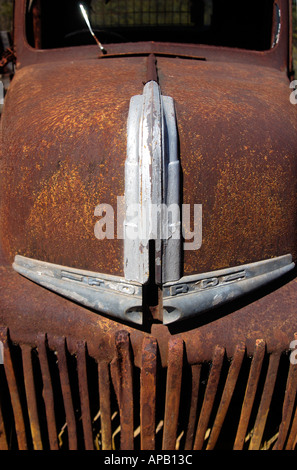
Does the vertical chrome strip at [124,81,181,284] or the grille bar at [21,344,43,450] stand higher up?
the vertical chrome strip at [124,81,181,284]

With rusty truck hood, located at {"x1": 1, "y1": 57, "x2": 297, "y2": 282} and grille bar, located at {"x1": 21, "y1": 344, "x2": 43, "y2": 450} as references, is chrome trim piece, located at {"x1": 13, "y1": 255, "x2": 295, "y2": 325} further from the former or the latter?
grille bar, located at {"x1": 21, "y1": 344, "x2": 43, "y2": 450}

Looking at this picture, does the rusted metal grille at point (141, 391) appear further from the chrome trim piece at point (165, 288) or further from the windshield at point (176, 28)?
the windshield at point (176, 28)

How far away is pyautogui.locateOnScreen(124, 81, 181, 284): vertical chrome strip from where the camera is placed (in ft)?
4.58

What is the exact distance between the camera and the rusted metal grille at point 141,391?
1.55 meters

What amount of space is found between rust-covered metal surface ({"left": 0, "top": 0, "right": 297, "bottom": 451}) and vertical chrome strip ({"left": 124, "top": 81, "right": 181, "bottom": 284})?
5 centimetres

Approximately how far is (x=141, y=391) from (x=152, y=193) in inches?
26.8

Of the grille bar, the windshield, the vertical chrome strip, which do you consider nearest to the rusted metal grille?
the grille bar

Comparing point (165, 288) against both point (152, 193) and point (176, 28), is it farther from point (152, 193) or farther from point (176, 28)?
point (176, 28)

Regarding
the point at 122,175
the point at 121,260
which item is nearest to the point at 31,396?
the point at 121,260

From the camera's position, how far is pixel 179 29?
11.1 ft

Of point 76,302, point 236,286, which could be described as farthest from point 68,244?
point 236,286

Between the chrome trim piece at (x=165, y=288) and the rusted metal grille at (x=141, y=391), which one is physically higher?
the chrome trim piece at (x=165, y=288)

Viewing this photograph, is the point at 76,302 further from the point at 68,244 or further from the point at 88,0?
the point at 88,0

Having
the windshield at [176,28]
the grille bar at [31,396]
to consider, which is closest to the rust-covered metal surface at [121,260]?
the grille bar at [31,396]
